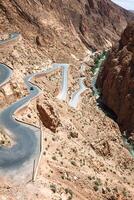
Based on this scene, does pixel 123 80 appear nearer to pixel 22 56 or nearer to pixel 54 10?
pixel 22 56

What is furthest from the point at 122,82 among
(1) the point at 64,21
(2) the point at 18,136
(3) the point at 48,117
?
(1) the point at 64,21

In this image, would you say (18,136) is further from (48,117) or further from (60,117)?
(60,117)

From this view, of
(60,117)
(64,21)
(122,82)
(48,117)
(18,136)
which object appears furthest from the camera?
(64,21)

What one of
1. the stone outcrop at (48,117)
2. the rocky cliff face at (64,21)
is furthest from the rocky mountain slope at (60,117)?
the rocky cliff face at (64,21)

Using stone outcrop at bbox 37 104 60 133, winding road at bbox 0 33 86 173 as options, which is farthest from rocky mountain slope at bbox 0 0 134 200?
winding road at bbox 0 33 86 173

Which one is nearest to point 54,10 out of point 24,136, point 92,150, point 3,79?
point 3,79
